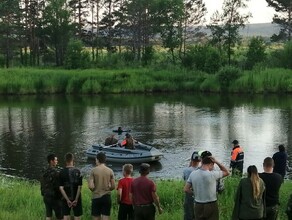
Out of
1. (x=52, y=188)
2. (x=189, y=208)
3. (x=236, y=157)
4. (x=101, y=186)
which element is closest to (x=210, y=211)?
(x=189, y=208)

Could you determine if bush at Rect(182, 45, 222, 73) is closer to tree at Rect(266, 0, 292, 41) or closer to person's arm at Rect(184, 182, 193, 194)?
tree at Rect(266, 0, 292, 41)

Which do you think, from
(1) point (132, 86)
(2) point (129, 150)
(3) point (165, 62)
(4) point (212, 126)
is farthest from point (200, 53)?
(2) point (129, 150)

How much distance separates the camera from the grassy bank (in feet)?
39.8

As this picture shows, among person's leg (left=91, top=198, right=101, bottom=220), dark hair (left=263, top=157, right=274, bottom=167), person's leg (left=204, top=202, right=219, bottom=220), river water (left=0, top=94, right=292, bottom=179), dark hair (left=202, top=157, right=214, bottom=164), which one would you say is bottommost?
river water (left=0, top=94, right=292, bottom=179)

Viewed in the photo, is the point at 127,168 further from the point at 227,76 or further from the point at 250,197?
the point at 227,76

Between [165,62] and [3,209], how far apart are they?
222 feet

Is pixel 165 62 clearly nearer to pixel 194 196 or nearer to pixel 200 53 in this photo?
pixel 200 53

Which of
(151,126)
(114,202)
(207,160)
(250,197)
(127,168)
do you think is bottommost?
(151,126)

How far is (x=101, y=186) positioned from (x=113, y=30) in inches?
3162

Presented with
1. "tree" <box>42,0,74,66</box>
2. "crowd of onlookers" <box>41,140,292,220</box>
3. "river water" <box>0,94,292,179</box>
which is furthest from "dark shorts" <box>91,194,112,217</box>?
"tree" <box>42,0,74,66</box>

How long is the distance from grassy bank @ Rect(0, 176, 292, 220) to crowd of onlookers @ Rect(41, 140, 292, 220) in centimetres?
130

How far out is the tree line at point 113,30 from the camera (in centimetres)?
8062

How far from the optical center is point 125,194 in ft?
34.8

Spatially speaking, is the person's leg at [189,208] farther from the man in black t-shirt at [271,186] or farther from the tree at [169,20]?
the tree at [169,20]
